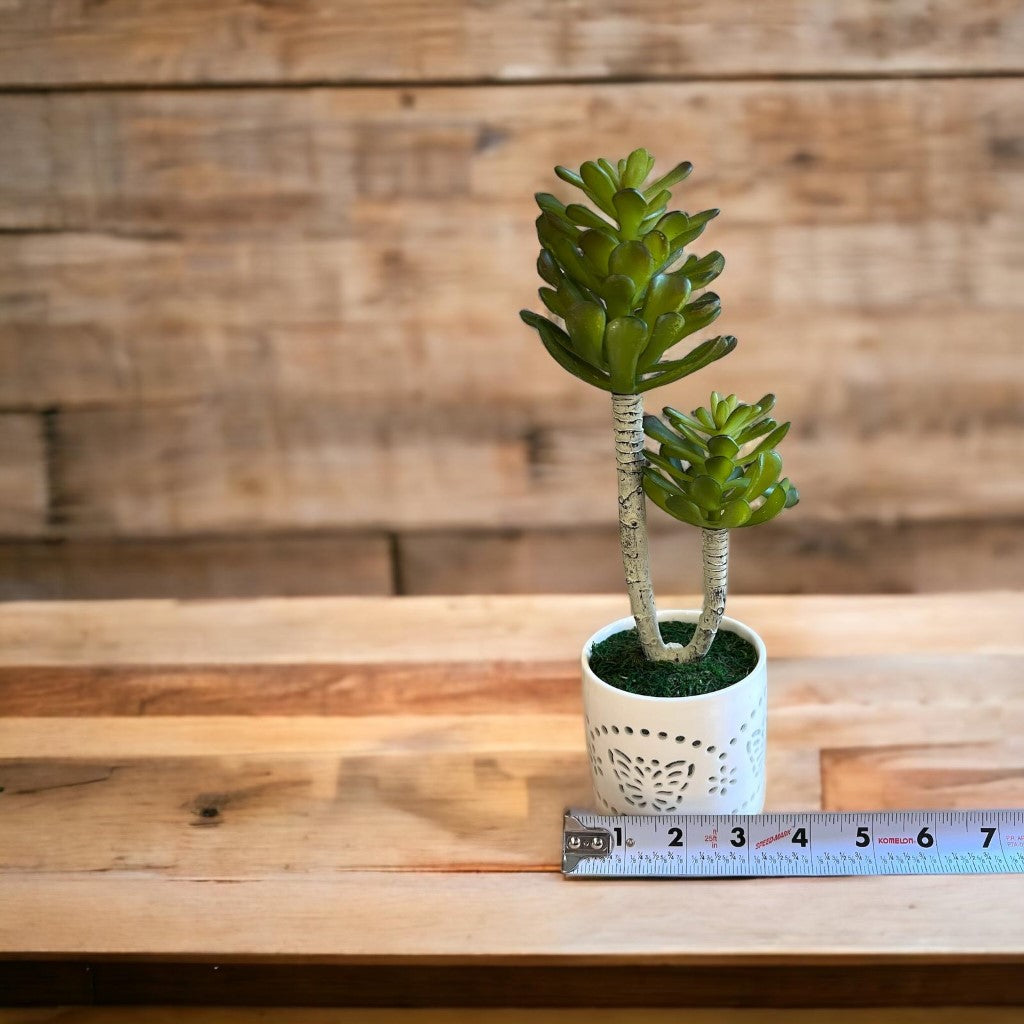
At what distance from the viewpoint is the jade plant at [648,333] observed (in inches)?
26.2

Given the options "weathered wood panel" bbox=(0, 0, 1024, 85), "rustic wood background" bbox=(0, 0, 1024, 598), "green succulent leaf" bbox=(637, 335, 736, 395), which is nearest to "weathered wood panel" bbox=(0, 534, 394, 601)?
"rustic wood background" bbox=(0, 0, 1024, 598)

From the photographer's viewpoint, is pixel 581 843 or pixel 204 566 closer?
pixel 581 843

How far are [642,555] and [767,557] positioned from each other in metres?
0.50

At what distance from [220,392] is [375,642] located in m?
0.30

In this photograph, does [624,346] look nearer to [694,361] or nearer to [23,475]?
[694,361]

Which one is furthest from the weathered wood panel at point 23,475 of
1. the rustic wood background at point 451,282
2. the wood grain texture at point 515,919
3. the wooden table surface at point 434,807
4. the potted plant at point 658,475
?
the potted plant at point 658,475

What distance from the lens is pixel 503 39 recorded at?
109cm

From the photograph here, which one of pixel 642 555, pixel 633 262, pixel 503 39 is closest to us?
pixel 633 262

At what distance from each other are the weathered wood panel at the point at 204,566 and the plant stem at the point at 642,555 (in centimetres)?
50

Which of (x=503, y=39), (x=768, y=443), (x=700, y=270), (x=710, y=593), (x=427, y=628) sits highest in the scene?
(x=503, y=39)

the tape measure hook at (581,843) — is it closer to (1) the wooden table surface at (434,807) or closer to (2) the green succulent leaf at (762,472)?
(1) the wooden table surface at (434,807)

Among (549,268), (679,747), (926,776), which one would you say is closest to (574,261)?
(549,268)

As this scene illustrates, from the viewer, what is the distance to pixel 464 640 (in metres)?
1.09

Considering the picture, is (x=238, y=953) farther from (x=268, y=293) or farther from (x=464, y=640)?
(x=268, y=293)
